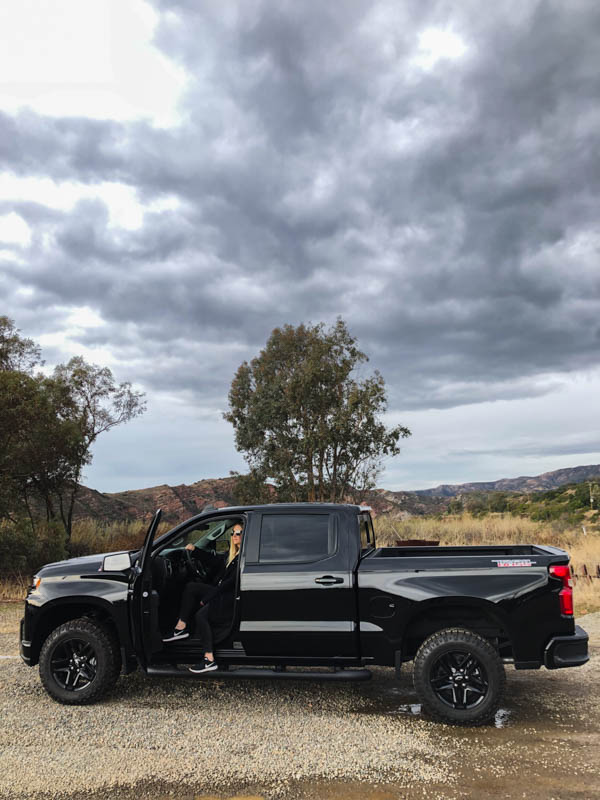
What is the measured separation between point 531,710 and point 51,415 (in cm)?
1517

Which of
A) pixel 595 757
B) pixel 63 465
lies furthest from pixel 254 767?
pixel 63 465

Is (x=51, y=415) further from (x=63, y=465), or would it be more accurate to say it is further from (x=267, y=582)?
(x=267, y=582)

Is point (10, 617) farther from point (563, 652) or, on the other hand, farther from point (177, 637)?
point (563, 652)

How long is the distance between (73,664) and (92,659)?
0.61 feet

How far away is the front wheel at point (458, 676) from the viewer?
5617 millimetres

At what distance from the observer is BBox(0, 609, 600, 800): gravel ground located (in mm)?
4531

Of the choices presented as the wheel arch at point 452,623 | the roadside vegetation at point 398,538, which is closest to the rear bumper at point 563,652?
the wheel arch at point 452,623

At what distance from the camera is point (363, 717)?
5.92m

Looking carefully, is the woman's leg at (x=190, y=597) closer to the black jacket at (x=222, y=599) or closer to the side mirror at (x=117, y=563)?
the black jacket at (x=222, y=599)

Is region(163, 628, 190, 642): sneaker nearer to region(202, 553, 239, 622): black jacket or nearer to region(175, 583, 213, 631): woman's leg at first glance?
region(175, 583, 213, 631): woman's leg

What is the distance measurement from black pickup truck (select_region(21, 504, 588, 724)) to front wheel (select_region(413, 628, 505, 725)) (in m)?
0.01

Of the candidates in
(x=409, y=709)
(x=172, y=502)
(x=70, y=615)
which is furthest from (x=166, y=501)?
(x=409, y=709)

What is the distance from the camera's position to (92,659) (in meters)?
6.35

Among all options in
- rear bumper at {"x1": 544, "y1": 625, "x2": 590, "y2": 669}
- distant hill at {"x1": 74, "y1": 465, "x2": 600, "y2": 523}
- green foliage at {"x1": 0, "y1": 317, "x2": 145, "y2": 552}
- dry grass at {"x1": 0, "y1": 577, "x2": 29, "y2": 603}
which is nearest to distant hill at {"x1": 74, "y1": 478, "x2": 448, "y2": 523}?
distant hill at {"x1": 74, "y1": 465, "x2": 600, "y2": 523}
